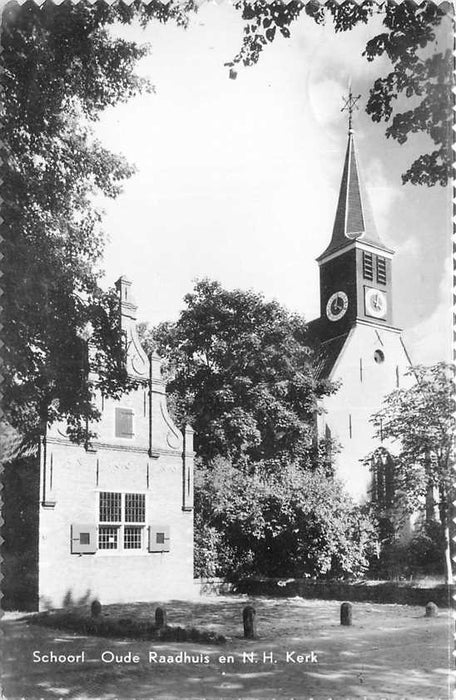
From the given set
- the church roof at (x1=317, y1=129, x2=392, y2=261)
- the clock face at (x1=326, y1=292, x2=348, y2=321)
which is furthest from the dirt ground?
the clock face at (x1=326, y1=292, x2=348, y2=321)

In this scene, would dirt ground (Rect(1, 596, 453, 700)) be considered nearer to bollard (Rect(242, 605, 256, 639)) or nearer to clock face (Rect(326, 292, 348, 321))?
bollard (Rect(242, 605, 256, 639))

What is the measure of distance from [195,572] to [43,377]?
11.4 meters

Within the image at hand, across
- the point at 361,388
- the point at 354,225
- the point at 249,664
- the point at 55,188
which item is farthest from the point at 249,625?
the point at 354,225

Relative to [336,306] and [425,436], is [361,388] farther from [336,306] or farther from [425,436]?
[425,436]

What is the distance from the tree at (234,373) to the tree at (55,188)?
11684mm

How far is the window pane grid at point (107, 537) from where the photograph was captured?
17.0 m

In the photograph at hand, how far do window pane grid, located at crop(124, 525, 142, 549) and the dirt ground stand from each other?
4.85 m

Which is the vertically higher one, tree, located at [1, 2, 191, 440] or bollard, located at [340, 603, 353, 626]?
tree, located at [1, 2, 191, 440]

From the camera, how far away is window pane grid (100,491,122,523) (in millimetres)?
17125

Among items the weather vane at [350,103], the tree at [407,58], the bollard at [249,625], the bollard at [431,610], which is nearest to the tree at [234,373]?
the bollard at [431,610]

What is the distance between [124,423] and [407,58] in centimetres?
1258

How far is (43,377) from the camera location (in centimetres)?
962

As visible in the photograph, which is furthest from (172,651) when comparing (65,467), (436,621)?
(65,467)

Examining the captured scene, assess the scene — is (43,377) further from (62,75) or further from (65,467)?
(65,467)
